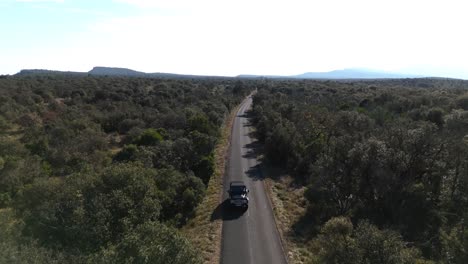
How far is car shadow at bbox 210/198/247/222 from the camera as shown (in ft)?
104

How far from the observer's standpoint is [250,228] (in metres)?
29.6

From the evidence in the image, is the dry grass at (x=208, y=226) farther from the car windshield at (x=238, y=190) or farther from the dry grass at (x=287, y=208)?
the dry grass at (x=287, y=208)

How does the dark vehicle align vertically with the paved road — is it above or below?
above

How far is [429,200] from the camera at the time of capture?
2908 cm

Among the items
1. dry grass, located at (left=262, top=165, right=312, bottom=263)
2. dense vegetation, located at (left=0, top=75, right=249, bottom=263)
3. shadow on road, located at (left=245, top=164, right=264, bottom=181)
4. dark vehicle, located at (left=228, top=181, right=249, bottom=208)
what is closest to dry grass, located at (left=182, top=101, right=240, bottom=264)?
dense vegetation, located at (left=0, top=75, right=249, bottom=263)

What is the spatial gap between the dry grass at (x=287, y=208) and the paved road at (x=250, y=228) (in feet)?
2.03

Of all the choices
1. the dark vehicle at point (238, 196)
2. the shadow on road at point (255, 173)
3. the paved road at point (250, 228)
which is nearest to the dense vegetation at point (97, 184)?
the dark vehicle at point (238, 196)

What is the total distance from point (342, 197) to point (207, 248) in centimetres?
1179

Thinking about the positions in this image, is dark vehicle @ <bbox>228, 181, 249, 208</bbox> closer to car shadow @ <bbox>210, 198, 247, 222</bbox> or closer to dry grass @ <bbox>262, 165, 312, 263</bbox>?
car shadow @ <bbox>210, 198, 247, 222</bbox>

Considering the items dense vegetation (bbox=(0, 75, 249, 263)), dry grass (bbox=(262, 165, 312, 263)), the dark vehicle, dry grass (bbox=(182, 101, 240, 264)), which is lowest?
dry grass (bbox=(262, 165, 312, 263))

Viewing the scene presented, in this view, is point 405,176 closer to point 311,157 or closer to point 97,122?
point 311,157

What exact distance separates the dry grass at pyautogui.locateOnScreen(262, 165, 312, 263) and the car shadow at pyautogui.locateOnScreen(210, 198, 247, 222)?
10.7ft

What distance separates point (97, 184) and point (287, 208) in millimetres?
18701

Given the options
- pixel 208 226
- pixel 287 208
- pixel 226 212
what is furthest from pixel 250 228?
pixel 287 208
